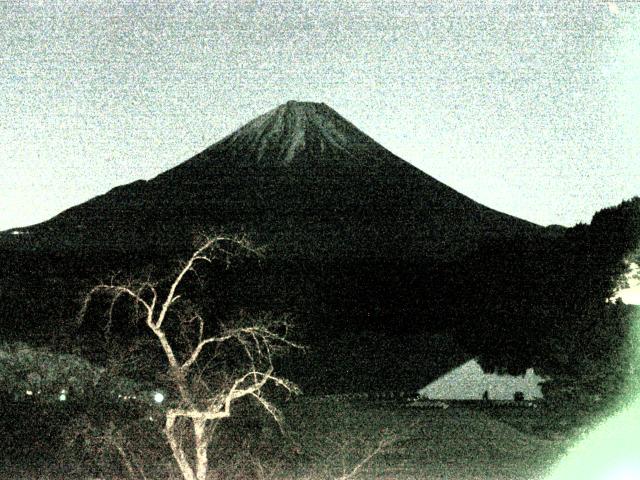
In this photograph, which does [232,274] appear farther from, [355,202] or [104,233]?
[355,202]

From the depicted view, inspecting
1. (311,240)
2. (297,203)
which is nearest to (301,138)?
(297,203)

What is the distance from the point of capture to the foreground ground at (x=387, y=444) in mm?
14305

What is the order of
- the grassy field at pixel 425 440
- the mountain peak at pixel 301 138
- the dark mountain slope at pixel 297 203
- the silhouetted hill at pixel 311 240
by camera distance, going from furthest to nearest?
the mountain peak at pixel 301 138 → the dark mountain slope at pixel 297 203 → the silhouetted hill at pixel 311 240 → the grassy field at pixel 425 440

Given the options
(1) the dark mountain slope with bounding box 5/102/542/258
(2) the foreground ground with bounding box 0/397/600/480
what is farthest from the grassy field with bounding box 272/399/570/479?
(1) the dark mountain slope with bounding box 5/102/542/258

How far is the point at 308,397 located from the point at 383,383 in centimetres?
421

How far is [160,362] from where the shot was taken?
20922 mm

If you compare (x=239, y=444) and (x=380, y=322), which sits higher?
(x=239, y=444)

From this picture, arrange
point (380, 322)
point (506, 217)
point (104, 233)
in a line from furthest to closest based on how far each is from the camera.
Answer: point (506, 217) < point (104, 233) < point (380, 322)

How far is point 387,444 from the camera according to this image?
1695cm

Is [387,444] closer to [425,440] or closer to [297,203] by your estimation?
[425,440]

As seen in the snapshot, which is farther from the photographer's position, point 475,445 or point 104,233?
point 104,233

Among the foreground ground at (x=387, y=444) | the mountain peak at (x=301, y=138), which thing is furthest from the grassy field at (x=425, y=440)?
the mountain peak at (x=301, y=138)

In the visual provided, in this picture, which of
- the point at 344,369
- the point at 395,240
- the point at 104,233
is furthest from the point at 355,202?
the point at 344,369

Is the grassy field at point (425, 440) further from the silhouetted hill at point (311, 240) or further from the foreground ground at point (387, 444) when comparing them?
the silhouetted hill at point (311, 240)
